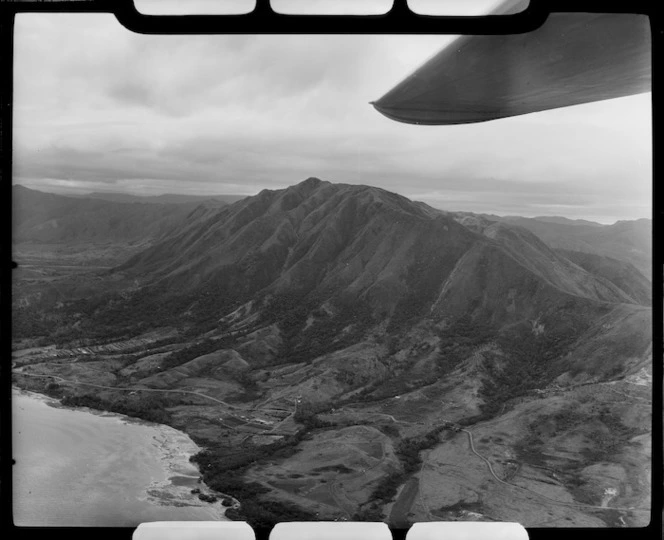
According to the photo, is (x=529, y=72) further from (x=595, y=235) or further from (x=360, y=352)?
(x=595, y=235)

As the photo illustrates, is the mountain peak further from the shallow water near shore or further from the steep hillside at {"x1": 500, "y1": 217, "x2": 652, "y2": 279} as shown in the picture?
the shallow water near shore

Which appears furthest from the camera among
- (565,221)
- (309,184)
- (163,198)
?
(309,184)

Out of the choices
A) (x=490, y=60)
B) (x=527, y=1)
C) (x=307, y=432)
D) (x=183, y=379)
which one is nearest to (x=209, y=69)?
(x=183, y=379)

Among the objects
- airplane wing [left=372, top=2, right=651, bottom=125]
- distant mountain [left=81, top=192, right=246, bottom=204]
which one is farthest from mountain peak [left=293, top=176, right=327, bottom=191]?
airplane wing [left=372, top=2, right=651, bottom=125]

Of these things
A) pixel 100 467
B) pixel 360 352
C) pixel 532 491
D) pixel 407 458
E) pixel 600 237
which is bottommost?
pixel 532 491

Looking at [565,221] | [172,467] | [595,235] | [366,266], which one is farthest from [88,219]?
[595,235]

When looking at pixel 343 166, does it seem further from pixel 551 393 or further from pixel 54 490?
pixel 54 490
